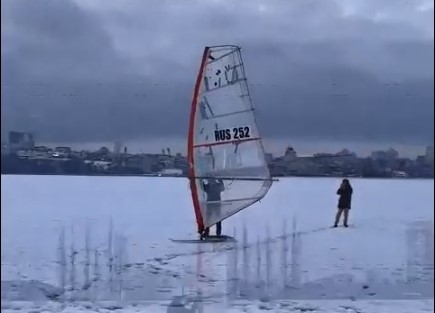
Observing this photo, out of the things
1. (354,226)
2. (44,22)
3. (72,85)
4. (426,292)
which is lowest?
(426,292)

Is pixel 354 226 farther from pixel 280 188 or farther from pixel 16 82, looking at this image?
pixel 16 82

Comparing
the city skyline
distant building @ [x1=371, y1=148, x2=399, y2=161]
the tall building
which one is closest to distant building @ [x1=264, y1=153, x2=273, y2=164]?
the city skyline

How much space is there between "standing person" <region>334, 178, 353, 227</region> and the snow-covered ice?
0.03 meters

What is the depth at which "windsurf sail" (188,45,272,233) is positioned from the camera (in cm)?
279

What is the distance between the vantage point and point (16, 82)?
2.59m

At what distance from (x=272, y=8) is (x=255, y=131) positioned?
55 cm

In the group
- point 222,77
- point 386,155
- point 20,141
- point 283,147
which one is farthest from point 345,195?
point 20,141

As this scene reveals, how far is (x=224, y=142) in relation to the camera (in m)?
3.04

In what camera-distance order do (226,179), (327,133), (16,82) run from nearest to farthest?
(16,82)
(327,133)
(226,179)

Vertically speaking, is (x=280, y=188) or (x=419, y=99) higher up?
(x=419, y=99)

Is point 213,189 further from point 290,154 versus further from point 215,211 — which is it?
point 290,154

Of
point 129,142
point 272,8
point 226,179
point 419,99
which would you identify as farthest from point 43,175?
point 419,99

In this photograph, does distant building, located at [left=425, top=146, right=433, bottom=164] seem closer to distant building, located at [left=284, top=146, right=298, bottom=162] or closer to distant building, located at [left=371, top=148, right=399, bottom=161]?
distant building, located at [left=371, top=148, right=399, bottom=161]

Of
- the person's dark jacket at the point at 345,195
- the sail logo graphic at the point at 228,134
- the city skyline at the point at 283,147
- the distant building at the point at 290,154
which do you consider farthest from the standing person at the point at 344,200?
the sail logo graphic at the point at 228,134
